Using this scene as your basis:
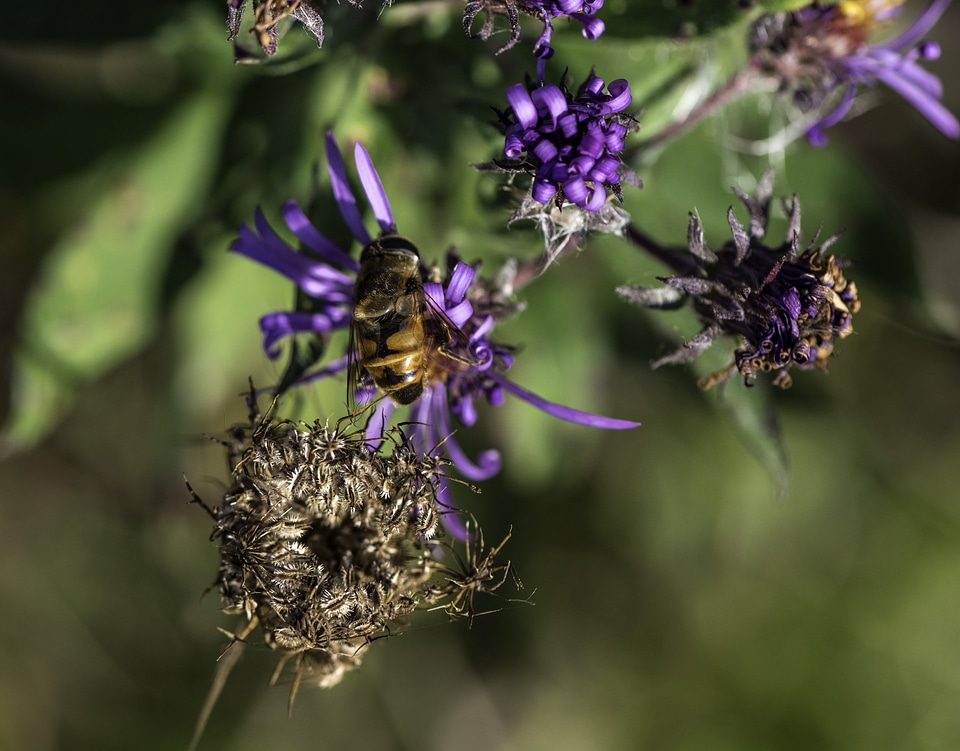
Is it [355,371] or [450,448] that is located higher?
[355,371]

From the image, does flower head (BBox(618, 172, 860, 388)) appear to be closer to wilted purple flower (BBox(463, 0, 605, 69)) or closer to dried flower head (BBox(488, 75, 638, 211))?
dried flower head (BBox(488, 75, 638, 211))

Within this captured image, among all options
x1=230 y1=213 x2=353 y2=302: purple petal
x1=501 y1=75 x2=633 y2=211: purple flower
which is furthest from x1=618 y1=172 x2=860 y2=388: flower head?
x1=230 y1=213 x2=353 y2=302: purple petal

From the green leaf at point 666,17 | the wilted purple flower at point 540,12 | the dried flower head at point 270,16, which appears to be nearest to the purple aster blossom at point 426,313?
the dried flower head at point 270,16

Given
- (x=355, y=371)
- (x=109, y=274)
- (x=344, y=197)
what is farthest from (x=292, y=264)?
(x=109, y=274)

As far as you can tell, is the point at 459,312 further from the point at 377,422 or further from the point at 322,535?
the point at 322,535

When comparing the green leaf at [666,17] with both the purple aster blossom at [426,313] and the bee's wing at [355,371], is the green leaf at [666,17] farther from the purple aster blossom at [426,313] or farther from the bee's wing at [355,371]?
the bee's wing at [355,371]

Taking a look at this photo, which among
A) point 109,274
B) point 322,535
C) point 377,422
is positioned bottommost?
point 109,274
